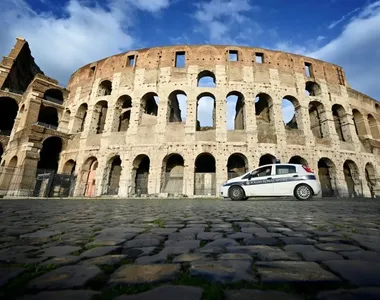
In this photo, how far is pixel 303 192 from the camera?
356 inches

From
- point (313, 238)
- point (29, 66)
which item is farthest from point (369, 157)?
point (29, 66)

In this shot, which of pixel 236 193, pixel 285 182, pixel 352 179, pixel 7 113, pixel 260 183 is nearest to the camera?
pixel 285 182

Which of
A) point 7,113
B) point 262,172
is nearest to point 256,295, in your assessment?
point 262,172

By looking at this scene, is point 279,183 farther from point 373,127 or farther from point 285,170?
point 373,127

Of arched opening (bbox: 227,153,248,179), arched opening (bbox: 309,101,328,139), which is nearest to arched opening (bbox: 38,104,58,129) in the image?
arched opening (bbox: 227,153,248,179)

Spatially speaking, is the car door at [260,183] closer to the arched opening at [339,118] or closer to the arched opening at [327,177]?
the arched opening at [327,177]

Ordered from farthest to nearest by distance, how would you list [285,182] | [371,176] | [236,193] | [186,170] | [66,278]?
[371,176] → [186,170] → [236,193] → [285,182] → [66,278]

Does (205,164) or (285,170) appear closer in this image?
(285,170)

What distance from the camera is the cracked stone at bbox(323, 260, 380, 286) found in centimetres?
96

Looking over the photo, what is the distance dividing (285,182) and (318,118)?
12.9 metres

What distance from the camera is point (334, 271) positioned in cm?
109

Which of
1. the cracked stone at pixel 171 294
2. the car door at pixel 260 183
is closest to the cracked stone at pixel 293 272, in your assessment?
the cracked stone at pixel 171 294

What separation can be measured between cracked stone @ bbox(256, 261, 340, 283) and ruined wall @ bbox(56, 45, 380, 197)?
44.4ft

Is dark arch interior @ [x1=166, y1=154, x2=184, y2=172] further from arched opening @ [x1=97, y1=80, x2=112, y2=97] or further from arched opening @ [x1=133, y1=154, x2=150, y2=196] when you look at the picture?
arched opening @ [x1=97, y1=80, x2=112, y2=97]
